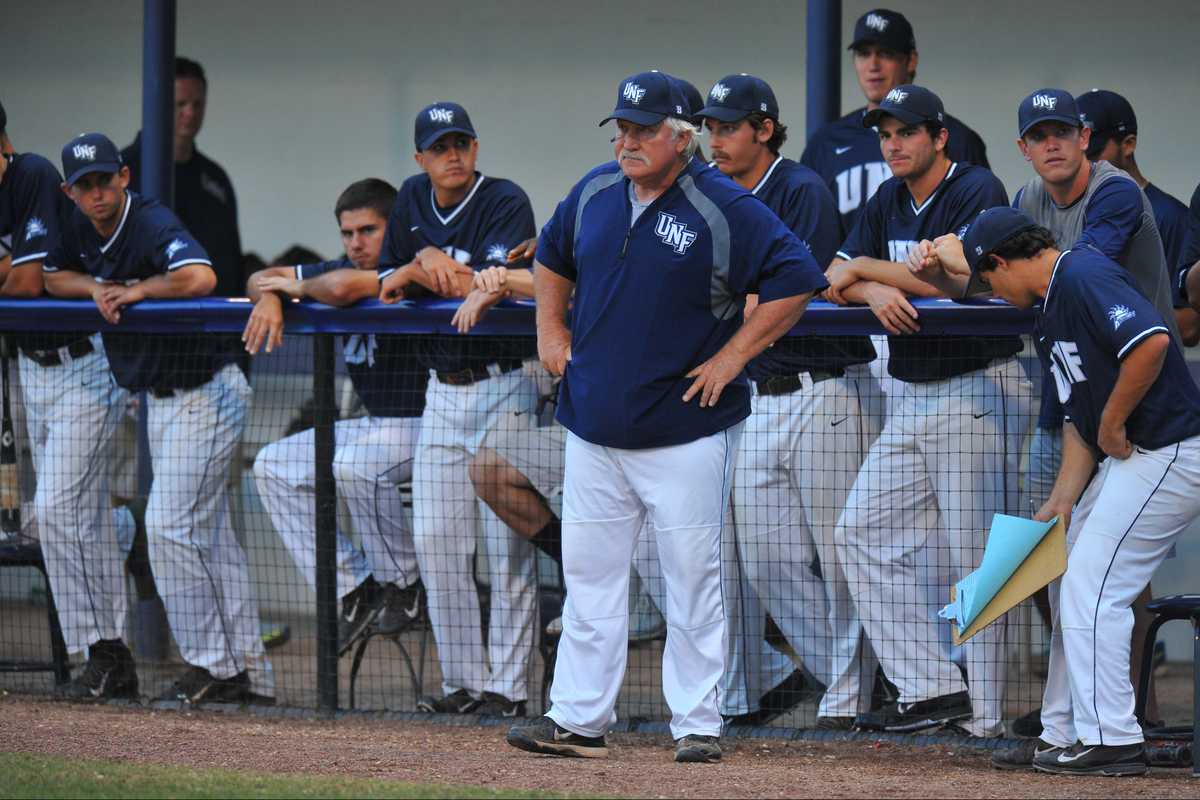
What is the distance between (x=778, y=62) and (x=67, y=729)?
4463 mm

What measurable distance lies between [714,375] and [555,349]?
52 centimetres

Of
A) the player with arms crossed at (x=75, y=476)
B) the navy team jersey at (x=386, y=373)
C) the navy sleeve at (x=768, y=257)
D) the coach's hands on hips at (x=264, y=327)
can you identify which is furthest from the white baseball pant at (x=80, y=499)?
the navy sleeve at (x=768, y=257)

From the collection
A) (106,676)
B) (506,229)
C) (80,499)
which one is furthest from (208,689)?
(506,229)

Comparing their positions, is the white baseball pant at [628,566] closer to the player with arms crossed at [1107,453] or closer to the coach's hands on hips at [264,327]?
the player with arms crossed at [1107,453]

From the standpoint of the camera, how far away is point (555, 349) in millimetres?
4891

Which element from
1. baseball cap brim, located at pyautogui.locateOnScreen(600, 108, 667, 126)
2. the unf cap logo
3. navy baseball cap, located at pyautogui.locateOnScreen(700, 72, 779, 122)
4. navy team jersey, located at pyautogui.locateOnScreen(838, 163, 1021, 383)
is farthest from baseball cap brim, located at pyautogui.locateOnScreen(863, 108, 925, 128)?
baseball cap brim, located at pyautogui.locateOnScreen(600, 108, 667, 126)

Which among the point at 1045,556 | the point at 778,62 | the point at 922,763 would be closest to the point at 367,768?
the point at 922,763

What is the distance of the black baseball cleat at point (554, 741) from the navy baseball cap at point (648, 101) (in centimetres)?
171

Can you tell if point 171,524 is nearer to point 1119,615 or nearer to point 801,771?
point 801,771

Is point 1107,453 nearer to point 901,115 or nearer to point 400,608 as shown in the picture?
point 901,115

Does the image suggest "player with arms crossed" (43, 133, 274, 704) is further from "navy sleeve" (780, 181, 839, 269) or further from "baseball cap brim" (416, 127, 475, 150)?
"navy sleeve" (780, 181, 839, 269)

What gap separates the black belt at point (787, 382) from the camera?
5.48 metres

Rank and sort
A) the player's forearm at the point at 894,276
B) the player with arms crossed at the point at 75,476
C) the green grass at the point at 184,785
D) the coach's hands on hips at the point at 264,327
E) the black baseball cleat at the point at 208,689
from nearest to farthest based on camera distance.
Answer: the green grass at the point at 184,785 < the player's forearm at the point at 894,276 < the coach's hands on hips at the point at 264,327 < the black baseball cleat at the point at 208,689 < the player with arms crossed at the point at 75,476

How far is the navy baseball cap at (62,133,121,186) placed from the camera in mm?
6031
